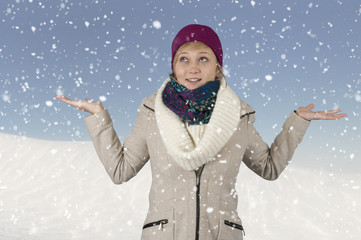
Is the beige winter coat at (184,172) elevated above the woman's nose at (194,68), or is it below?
below

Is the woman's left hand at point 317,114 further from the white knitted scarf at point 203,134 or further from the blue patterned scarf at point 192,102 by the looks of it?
the blue patterned scarf at point 192,102

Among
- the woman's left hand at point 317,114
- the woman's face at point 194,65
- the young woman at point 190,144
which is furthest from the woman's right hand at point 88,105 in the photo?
the woman's left hand at point 317,114

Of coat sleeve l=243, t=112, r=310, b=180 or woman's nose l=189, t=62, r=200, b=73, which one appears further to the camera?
coat sleeve l=243, t=112, r=310, b=180

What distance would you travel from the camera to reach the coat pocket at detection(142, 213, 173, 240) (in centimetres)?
252

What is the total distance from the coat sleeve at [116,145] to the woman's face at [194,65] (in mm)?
372

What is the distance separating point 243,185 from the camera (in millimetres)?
7172

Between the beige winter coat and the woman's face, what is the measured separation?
287mm

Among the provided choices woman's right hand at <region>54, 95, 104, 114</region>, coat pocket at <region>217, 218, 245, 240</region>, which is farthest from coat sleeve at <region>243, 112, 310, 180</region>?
woman's right hand at <region>54, 95, 104, 114</region>

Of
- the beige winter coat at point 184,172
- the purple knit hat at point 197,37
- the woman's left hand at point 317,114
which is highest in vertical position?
the purple knit hat at point 197,37

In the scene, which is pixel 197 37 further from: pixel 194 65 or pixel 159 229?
pixel 159 229

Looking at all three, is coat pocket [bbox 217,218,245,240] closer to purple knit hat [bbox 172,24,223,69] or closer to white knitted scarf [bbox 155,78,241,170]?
white knitted scarf [bbox 155,78,241,170]

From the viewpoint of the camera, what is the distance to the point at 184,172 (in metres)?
2.59

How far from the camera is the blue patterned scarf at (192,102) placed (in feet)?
8.92

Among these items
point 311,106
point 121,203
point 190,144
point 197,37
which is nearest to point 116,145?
point 190,144
